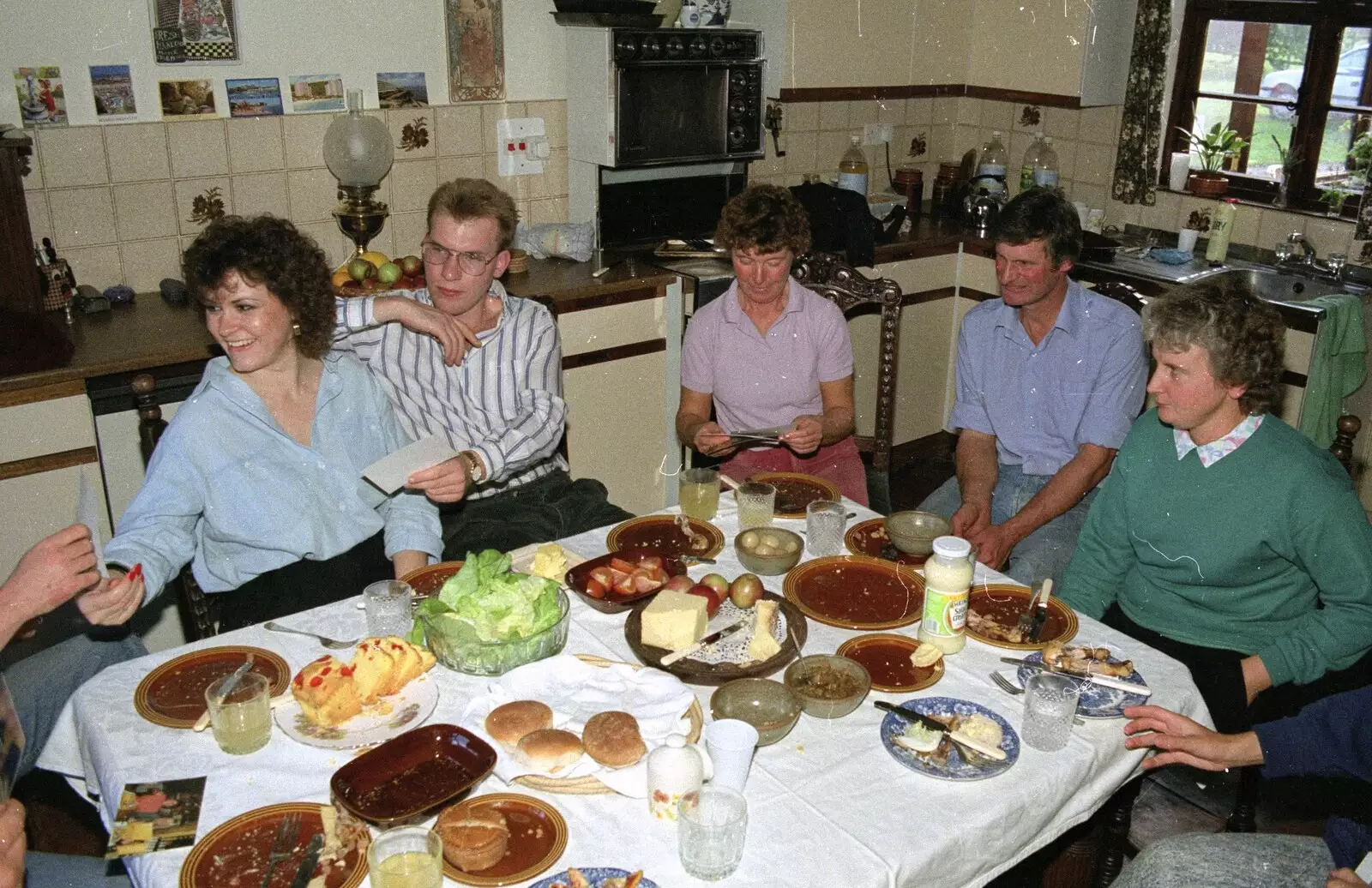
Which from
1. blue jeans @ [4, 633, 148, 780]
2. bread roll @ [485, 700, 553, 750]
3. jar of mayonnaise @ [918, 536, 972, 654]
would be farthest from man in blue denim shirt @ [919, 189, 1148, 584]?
blue jeans @ [4, 633, 148, 780]

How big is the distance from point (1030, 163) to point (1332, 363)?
5.67ft

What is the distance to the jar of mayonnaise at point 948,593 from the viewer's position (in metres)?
1.82

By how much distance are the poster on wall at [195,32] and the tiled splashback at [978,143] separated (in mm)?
2109

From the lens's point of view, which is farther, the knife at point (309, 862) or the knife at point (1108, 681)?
the knife at point (1108, 681)

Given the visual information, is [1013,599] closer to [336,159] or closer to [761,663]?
[761,663]

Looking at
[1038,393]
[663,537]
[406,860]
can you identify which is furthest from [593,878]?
[1038,393]

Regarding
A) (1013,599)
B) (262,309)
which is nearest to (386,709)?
(262,309)

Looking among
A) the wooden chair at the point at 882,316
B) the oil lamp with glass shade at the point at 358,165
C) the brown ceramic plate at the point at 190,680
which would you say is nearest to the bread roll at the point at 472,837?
the brown ceramic plate at the point at 190,680

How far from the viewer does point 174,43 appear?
3.50 meters

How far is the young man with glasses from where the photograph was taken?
2691 mm

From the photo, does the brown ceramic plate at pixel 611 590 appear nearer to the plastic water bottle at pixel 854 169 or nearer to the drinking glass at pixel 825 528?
the drinking glass at pixel 825 528

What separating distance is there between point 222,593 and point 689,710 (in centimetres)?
113

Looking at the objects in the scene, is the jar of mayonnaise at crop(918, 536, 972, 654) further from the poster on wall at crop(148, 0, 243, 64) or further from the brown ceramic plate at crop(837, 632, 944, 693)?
the poster on wall at crop(148, 0, 243, 64)

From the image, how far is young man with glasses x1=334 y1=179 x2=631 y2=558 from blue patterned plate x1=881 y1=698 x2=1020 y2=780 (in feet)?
3.53
